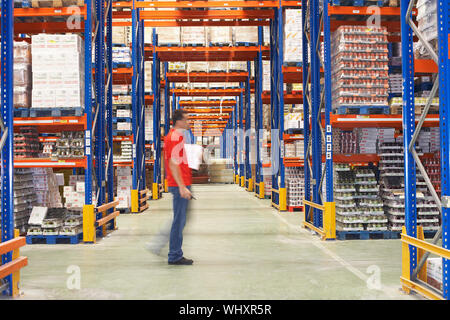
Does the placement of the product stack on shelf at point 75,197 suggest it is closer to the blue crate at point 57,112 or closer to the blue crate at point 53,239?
the blue crate at point 53,239

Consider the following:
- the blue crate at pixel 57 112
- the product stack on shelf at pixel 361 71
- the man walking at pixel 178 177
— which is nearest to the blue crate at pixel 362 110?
the product stack on shelf at pixel 361 71

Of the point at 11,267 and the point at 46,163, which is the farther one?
the point at 46,163

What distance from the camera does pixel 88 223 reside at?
24.0 ft

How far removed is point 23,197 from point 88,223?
136 cm

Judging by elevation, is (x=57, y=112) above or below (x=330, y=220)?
above

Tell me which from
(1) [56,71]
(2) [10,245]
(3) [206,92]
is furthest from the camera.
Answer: (3) [206,92]

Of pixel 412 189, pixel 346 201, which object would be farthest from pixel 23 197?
pixel 412 189

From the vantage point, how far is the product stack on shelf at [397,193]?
7.64 meters

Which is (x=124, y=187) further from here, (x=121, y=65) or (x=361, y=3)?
(x=361, y=3)

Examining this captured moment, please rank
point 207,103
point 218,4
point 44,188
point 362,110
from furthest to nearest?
1. point 207,103
2. point 218,4
3. point 44,188
4. point 362,110

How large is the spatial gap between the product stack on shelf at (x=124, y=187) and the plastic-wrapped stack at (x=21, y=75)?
16.7 ft

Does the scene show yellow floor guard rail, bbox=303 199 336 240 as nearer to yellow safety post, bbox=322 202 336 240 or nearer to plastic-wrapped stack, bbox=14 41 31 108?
yellow safety post, bbox=322 202 336 240

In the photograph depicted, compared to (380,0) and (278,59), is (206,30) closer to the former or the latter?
(278,59)

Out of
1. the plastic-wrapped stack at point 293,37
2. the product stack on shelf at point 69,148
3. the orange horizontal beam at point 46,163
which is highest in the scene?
the plastic-wrapped stack at point 293,37
